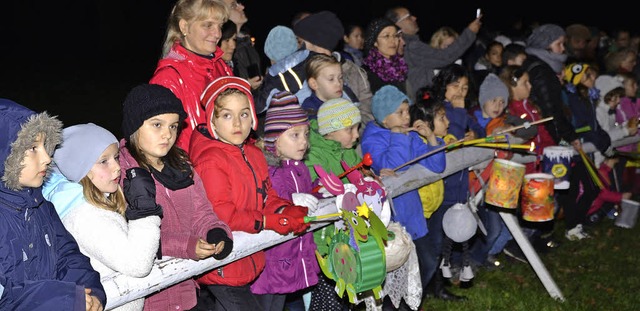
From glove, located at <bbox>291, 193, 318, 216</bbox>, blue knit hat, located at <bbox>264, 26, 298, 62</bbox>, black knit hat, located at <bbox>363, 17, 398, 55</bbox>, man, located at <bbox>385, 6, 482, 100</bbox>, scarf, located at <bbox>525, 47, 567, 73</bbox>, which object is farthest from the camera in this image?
scarf, located at <bbox>525, 47, 567, 73</bbox>

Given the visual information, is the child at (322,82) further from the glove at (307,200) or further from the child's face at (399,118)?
the glove at (307,200)

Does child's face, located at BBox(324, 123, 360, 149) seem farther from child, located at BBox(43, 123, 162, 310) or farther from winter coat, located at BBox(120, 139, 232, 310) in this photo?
child, located at BBox(43, 123, 162, 310)

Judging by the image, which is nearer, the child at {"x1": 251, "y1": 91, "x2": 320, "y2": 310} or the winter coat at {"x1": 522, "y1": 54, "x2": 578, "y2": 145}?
the child at {"x1": 251, "y1": 91, "x2": 320, "y2": 310}

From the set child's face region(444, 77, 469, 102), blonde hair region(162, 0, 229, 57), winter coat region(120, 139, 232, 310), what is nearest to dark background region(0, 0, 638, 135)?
child's face region(444, 77, 469, 102)

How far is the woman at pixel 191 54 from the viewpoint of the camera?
4.59 metres

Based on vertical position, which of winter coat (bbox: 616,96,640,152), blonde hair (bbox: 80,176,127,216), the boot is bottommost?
the boot

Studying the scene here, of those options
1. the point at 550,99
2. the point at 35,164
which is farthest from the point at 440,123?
the point at 35,164

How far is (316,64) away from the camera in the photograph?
223 inches

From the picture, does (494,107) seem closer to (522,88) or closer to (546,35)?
(522,88)

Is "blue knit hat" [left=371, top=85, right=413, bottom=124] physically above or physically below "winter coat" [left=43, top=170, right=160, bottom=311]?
below

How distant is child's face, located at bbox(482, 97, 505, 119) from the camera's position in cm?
690

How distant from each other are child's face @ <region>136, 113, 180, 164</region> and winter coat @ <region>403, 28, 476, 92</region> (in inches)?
169

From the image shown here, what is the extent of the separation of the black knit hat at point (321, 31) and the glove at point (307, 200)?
96.2 inches

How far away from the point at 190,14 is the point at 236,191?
1275 mm
